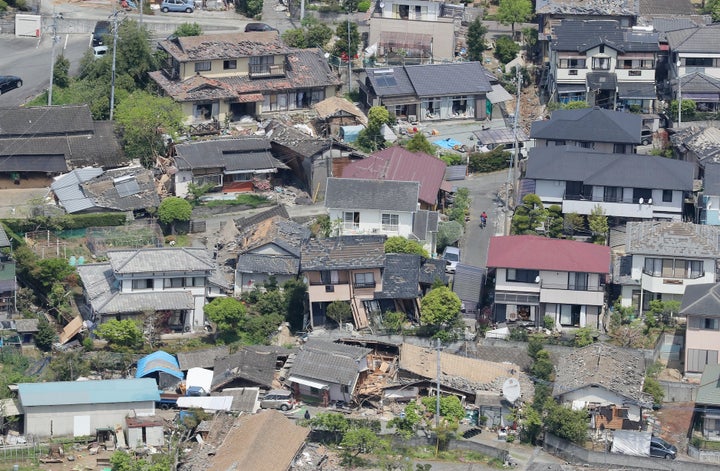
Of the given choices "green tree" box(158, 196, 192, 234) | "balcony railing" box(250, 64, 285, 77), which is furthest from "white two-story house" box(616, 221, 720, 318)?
"balcony railing" box(250, 64, 285, 77)

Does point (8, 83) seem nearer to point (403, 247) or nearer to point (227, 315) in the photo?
point (227, 315)

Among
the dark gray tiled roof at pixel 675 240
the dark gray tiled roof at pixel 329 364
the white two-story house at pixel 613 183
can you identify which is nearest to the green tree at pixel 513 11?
the white two-story house at pixel 613 183

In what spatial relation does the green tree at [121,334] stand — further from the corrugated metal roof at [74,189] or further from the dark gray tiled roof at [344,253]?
the corrugated metal roof at [74,189]

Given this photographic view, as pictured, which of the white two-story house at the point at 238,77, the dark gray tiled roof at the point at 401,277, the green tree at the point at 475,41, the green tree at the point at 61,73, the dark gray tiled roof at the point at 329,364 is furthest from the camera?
the green tree at the point at 475,41

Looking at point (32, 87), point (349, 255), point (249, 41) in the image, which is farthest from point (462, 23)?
point (349, 255)

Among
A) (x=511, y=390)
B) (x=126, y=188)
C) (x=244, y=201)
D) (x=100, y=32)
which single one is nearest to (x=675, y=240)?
(x=511, y=390)
